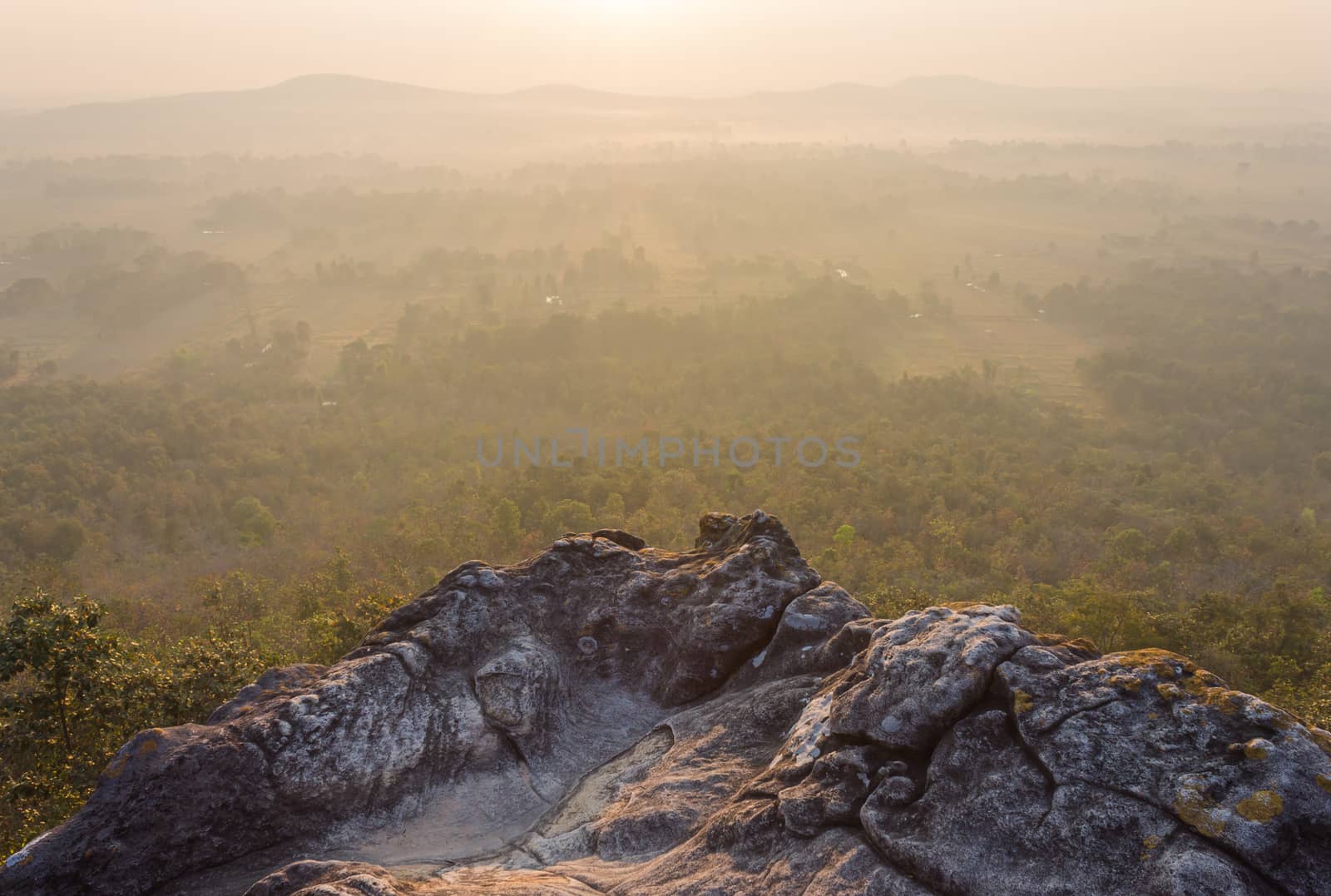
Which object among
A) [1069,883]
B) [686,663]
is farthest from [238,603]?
[1069,883]

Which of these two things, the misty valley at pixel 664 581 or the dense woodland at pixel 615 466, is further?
the dense woodland at pixel 615 466

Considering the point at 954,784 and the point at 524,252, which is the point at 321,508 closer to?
the point at 954,784

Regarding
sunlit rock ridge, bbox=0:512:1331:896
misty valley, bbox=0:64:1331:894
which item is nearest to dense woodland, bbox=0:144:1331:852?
misty valley, bbox=0:64:1331:894

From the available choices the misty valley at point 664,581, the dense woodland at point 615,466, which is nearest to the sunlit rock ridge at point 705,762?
the misty valley at point 664,581

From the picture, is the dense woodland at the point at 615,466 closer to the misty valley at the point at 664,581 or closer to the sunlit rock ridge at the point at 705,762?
the misty valley at the point at 664,581

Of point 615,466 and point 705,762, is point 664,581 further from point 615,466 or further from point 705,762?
point 615,466

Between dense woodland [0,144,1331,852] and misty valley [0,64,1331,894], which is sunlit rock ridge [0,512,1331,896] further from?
dense woodland [0,144,1331,852]
